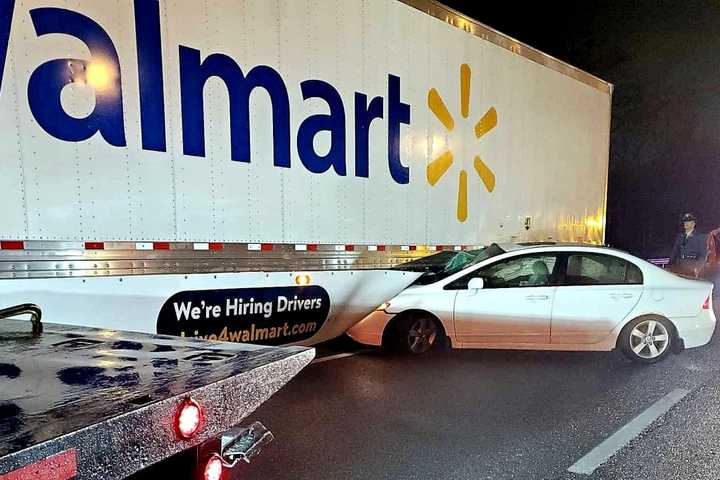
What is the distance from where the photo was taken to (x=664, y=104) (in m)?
24.8

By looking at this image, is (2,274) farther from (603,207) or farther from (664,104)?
(664,104)

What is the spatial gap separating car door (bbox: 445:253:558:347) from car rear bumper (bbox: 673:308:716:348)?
1.54 metres

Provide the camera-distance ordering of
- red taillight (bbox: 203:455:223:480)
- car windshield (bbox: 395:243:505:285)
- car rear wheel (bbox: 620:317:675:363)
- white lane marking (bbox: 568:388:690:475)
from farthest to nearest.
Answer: car windshield (bbox: 395:243:505:285) → car rear wheel (bbox: 620:317:675:363) → white lane marking (bbox: 568:388:690:475) → red taillight (bbox: 203:455:223:480)

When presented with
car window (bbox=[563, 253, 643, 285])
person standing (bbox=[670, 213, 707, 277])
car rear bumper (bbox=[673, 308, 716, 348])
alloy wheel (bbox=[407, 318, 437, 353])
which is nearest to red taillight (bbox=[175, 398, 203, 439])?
alloy wheel (bbox=[407, 318, 437, 353])

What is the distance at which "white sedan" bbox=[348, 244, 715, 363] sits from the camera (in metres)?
6.23

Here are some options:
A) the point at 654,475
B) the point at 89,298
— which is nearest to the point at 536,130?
the point at 654,475

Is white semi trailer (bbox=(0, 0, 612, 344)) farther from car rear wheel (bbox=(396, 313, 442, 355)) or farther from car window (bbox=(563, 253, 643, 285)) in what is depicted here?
car window (bbox=(563, 253, 643, 285))

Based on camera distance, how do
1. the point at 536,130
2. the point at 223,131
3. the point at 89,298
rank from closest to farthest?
the point at 89,298 → the point at 223,131 → the point at 536,130

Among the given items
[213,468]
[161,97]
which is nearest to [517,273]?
[161,97]

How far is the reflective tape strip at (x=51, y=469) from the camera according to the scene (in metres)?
1.06

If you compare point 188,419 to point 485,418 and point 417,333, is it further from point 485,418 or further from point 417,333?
point 417,333

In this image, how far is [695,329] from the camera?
6203mm

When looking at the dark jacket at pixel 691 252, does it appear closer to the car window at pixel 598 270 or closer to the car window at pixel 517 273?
the car window at pixel 598 270

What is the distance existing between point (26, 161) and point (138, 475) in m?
3.31
